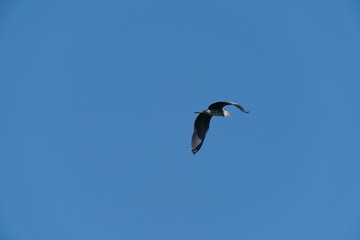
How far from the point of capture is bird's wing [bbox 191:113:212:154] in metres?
22.8

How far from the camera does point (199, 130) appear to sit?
2298 cm

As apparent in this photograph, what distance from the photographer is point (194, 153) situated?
2277cm

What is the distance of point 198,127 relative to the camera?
75.3 feet

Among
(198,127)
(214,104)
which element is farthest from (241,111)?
(198,127)

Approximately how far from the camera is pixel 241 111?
20391mm

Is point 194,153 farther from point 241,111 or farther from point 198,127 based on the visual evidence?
point 241,111

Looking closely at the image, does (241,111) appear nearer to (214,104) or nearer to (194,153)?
(214,104)

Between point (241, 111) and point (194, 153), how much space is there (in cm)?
334

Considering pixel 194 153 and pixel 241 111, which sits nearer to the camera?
pixel 241 111

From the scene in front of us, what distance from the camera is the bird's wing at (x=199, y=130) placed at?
74.8ft

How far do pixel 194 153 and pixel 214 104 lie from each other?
7.69ft

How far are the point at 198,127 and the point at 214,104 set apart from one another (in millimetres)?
1638

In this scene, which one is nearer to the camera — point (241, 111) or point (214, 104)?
point (241, 111)

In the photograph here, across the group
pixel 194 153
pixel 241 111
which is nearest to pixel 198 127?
pixel 194 153
